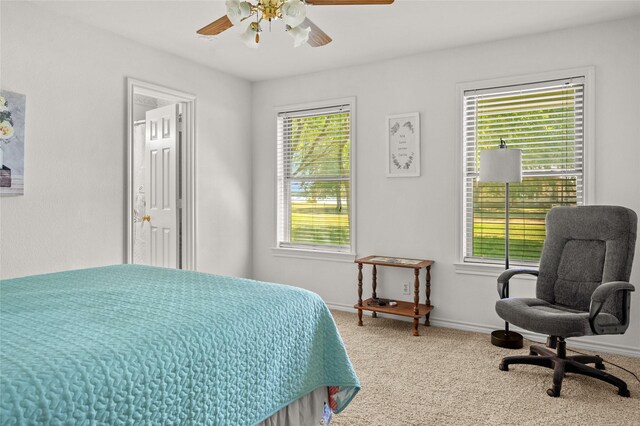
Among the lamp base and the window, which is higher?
the window

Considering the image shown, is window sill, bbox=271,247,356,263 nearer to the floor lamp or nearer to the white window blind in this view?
the white window blind

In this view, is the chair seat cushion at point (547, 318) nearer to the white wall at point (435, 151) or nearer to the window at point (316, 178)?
the white wall at point (435, 151)

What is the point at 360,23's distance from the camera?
11.2 feet

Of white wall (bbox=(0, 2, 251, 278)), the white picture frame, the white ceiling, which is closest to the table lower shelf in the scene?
the white picture frame

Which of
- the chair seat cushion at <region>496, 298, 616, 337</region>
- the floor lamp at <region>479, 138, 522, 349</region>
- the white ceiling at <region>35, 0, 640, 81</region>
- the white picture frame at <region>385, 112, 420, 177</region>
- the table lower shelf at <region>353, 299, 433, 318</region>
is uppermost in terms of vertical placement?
the white ceiling at <region>35, 0, 640, 81</region>

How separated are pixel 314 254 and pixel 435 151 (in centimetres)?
170

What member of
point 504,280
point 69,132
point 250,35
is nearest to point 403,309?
point 504,280

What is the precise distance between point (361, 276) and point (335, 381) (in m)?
2.19

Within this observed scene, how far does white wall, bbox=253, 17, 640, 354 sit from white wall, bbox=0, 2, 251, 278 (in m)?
1.58

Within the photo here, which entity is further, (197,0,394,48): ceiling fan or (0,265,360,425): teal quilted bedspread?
(197,0,394,48): ceiling fan

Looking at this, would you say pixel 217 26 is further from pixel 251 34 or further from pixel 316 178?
pixel 316 178

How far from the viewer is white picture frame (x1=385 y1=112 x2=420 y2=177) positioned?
4145 millimetres

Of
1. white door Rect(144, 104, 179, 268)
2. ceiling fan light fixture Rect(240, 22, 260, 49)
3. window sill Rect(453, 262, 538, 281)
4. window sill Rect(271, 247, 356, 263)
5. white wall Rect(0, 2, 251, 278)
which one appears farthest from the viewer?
window sill Rect(271, 247, 356, 263)

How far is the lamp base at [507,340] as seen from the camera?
344 cm
